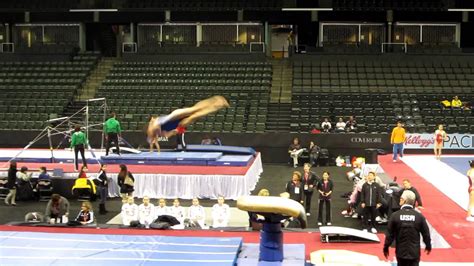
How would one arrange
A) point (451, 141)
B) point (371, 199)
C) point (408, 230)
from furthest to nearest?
point (451, 141), point (371, 199), point (408, 230)

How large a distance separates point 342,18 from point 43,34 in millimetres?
17582

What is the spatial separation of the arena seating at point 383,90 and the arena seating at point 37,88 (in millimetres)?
11175

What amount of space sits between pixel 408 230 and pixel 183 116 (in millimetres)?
3578

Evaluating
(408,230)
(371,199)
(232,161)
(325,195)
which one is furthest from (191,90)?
(408,230)

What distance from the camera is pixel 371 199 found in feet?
41.0

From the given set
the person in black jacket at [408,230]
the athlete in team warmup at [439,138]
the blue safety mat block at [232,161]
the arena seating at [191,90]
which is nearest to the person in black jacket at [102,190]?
the blue safety mat block at [232,161]

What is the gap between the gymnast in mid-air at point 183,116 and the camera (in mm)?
8164

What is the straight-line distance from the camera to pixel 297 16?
3294 centimetres

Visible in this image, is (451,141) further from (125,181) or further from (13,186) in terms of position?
(13,186)

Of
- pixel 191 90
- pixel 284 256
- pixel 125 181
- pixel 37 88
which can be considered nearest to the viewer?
pixel 284 256

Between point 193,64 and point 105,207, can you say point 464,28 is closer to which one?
point 193,64

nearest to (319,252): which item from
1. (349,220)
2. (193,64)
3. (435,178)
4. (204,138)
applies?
(349,220)

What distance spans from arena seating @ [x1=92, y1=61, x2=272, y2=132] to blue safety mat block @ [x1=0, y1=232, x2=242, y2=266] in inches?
574

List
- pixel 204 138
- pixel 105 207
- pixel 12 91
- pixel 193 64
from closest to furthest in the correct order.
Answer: pixel 105 207 < pixel 204 138 < pixel 12 91 < pixel 193 64
